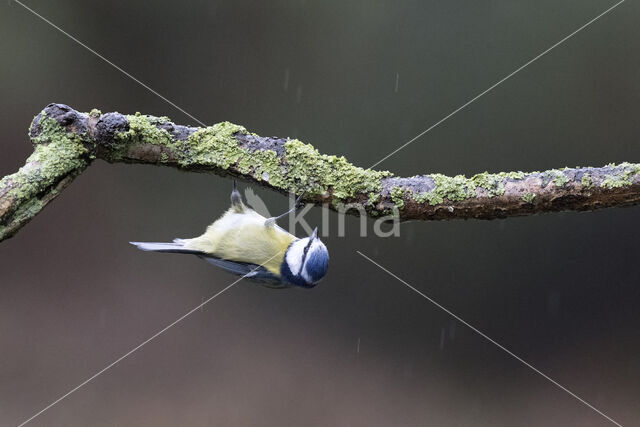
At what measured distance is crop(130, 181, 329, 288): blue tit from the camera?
224 centimetres

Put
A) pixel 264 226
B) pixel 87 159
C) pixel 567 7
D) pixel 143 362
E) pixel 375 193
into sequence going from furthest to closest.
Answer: pixel 143 362
pixel 567 7
pixel 264 226
pixel 375 193
pixel 87 159

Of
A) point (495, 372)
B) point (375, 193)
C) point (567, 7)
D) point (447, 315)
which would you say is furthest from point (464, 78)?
point (375, 193)

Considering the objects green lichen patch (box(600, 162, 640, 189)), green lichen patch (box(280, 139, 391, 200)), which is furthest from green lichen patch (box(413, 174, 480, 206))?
green lichen patch (box(600, 162, 640, 189))

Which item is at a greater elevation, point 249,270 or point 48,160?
point 48,160

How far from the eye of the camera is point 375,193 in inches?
72.5

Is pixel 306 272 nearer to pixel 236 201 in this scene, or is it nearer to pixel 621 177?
pixel 236 201

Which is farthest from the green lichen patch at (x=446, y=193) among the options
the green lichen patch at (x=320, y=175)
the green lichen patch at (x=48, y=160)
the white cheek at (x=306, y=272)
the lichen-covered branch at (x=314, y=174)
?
the green lichen patch at (x=48, y=160)

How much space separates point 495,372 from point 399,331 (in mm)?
769

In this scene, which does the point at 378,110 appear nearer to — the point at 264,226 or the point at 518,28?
the point at 518,28

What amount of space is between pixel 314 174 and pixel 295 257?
493 mm

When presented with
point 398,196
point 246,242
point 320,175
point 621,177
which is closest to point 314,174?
point 320,175

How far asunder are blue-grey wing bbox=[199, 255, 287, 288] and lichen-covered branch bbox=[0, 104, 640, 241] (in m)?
0.51

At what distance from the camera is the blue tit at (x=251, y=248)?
2.24m

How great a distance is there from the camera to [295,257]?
2.24m
